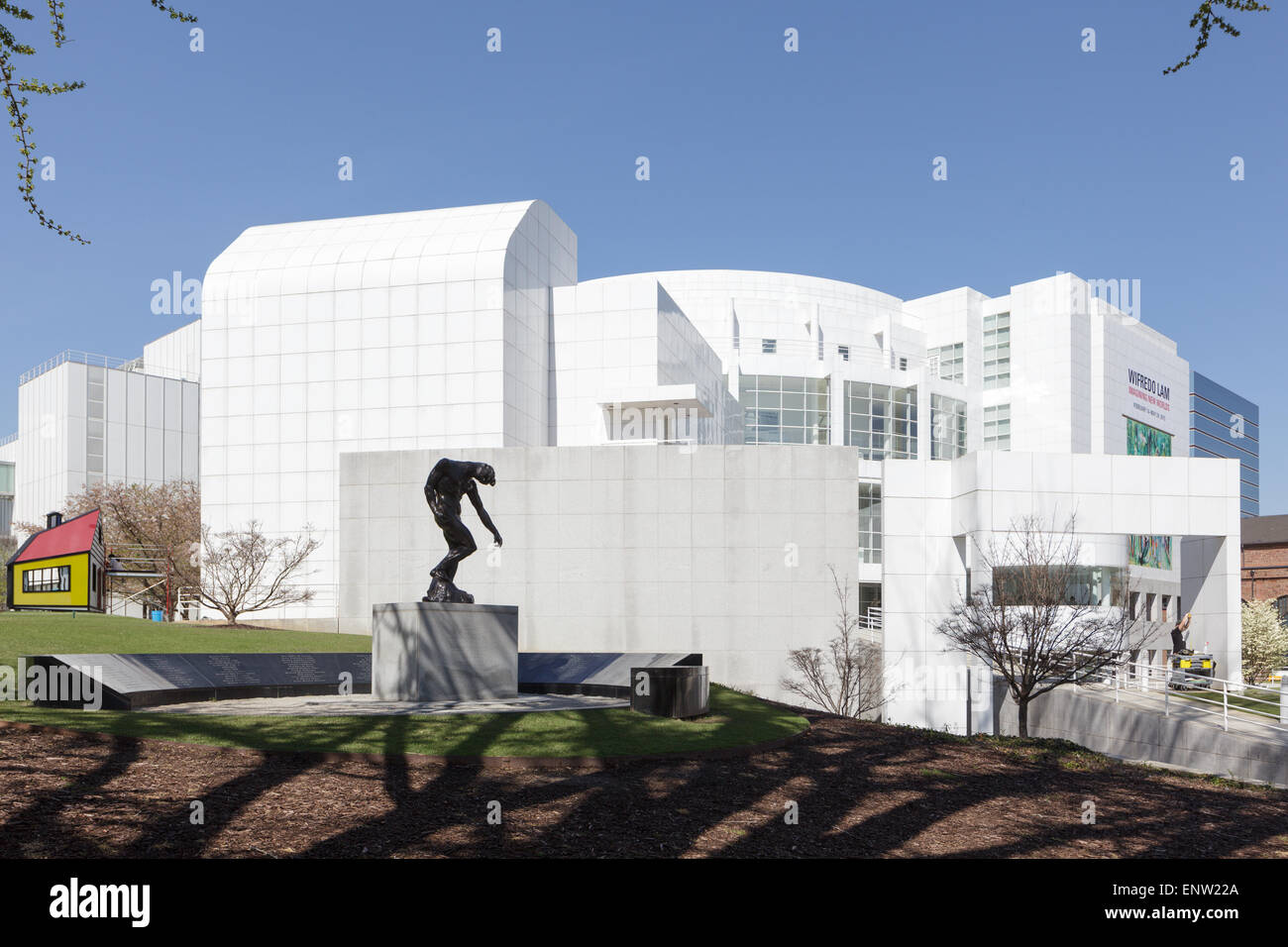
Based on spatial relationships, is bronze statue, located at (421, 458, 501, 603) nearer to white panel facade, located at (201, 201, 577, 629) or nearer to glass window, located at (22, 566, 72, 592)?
glass window, located at (22, 566, 72, 592)

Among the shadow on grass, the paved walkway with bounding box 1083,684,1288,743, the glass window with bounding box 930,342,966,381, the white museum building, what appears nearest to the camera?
the shadow on grass

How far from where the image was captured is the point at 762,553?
39.9 metres

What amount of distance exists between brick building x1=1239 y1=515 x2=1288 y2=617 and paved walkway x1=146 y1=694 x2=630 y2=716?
69877mm

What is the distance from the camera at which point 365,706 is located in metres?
16.3

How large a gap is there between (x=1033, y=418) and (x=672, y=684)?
7197cm

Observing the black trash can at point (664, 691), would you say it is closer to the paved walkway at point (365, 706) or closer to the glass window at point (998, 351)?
the paved walkway at point (365, 706)

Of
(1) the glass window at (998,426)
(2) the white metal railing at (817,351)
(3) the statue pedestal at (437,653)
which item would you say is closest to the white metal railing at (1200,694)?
(3) the statue pedestal at (437,653)

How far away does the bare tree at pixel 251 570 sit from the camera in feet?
138

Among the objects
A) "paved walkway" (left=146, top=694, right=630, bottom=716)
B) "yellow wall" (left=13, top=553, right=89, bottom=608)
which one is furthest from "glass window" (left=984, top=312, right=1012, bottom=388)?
"paved walkway" (left=146, top=694, right=630, bottom=716)

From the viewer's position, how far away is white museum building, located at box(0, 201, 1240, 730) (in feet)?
120

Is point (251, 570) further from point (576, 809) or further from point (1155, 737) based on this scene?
point (576, 809)

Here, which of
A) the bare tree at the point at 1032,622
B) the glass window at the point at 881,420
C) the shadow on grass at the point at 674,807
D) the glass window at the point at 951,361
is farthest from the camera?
the glass window at the point at 951,361

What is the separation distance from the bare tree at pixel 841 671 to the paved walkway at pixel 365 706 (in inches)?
792
